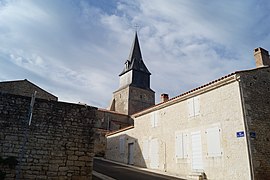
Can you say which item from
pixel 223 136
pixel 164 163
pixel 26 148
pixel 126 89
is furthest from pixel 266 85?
pixel 126 89

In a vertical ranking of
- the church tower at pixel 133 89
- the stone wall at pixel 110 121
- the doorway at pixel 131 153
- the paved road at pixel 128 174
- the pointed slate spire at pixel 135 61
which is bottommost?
the paved road at pixel 128 174

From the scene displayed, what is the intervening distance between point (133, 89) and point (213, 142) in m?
27.3

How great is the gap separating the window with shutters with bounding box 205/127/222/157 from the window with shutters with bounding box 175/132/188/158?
153 cm

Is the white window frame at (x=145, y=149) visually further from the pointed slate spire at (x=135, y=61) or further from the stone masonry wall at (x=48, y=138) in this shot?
the pointed slate spire at (x=135, y=61)

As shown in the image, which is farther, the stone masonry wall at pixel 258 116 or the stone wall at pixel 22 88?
the stone wall at pixel 22 88

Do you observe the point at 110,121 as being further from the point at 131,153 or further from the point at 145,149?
the point at 145,149

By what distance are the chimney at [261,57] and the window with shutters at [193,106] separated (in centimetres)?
388

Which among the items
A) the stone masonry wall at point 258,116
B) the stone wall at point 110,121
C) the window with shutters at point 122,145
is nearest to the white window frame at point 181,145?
the stone masonry wall at point 258,116

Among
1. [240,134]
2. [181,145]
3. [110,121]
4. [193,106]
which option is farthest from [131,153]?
[110,121]

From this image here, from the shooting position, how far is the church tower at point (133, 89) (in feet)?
122

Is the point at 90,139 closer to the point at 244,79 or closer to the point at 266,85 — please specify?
the point at 244,79

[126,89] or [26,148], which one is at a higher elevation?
[126,89]

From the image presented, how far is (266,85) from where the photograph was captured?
11.1m

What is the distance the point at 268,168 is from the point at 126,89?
2923cm
